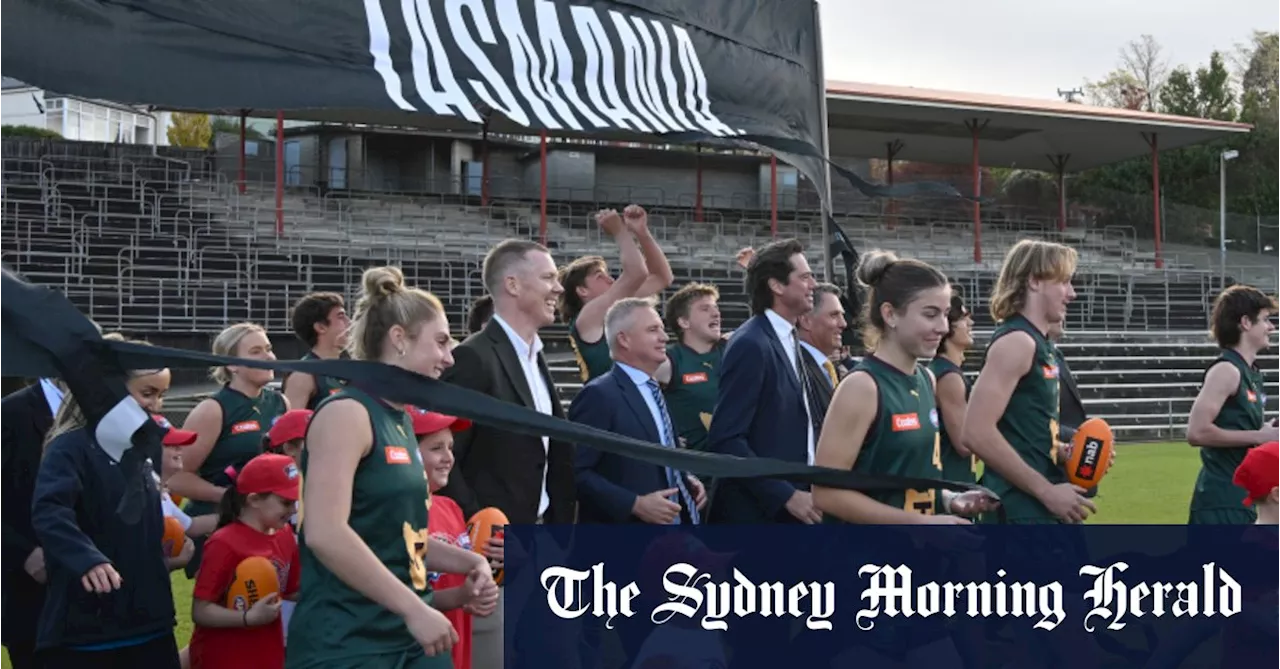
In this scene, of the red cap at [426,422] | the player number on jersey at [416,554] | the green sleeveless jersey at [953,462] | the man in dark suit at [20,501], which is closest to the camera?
the player number on jersey at [416,554]

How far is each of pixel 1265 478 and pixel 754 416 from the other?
1922 mm

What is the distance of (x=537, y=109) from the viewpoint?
A: 3793 mm

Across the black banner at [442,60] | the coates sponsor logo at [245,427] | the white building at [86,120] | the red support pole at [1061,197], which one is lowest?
the coates sponsor logo at [245,427]

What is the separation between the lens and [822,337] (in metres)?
6.78

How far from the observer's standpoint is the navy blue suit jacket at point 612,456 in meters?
5.41

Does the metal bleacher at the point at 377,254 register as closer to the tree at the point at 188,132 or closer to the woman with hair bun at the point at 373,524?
the woman with hair bun at the point at 373,524

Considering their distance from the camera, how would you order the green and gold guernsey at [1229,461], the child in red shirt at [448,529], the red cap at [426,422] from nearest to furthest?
the child in red shirt at [448,529]
the red cap at [426,422]
the green and gold guernsey at [1229,461]

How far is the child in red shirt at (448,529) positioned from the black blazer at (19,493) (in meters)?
1.76

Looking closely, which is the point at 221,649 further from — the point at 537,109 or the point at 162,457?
the point at 537,109

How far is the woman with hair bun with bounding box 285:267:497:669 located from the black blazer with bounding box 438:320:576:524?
46.6 inches

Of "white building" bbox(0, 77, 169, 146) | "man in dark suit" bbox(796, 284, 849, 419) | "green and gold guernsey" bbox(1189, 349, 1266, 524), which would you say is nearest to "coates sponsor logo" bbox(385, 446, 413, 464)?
"man in dark suit" bbox(796, 284, 849, 419)

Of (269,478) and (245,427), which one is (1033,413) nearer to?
(269,478)

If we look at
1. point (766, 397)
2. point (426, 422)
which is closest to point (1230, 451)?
point (766, 397)

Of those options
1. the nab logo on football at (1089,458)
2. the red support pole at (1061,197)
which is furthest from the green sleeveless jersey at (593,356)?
the red support pole at (1061,197)
